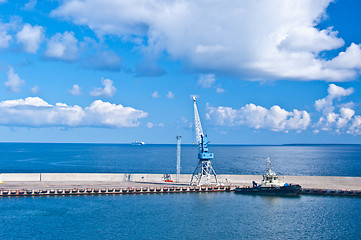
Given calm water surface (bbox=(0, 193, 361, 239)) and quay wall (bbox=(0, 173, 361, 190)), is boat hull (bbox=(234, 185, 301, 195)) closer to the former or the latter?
calm water surface (bbox=(0, 193, 361, 239))

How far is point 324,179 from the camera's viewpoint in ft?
330

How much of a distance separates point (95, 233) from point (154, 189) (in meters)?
33.9

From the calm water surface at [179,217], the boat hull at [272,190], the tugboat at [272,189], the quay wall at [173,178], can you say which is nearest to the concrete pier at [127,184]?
the quay wall at [173,178]

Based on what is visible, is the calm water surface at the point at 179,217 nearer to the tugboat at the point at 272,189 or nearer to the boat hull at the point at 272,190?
the boat hull at the point at 272,190

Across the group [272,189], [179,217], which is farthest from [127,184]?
[272,189]

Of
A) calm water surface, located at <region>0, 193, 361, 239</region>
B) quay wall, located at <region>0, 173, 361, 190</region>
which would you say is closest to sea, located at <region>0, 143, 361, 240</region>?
calm water surface, located at <region>0, 193, 361, 239</region>

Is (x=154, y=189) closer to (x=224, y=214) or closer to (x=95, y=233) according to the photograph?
(x=224, y=214)

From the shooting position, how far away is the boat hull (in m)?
89.2

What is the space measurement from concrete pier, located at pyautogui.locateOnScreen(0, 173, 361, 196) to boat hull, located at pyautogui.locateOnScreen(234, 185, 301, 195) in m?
2.56

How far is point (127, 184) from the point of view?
97375 millimetres

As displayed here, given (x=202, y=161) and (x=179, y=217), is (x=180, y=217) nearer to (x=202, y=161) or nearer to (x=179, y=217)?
(x=179, y=217)

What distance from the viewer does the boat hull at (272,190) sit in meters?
89.2

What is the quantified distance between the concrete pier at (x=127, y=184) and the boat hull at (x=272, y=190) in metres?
2.56

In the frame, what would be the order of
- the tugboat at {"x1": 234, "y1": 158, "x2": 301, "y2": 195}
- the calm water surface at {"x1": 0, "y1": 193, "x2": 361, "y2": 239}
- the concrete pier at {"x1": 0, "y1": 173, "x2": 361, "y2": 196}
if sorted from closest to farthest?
the calm water surface at {"x1": 0, "y1": 193, "x2": 361, "y2": 239} → the concrete pier at {"x1": 0, "y1": 173, "x2": 361, "y2": 196} → the tugboat at {"x1": 234, "y1": 158, "x2": 301, "y2": 195}
